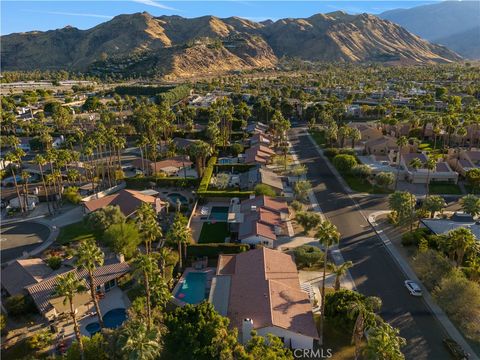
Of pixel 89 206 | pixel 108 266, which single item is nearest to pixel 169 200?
pixel 89 206

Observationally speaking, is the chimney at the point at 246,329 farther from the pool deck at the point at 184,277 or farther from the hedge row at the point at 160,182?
the hedge row at the point at 160,182

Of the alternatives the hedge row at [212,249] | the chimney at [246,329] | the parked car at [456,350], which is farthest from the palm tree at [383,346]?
the hedge row at [212,249]

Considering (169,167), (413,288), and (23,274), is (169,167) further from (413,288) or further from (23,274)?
(413,288)

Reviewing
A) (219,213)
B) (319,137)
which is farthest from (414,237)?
(319,137)

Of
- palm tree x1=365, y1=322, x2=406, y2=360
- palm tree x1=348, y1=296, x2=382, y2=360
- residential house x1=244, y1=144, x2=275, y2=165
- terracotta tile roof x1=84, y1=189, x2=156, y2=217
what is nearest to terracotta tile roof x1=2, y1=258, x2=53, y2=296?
terracotta tile roof x1=84, y1=189, x2=156, y2=217

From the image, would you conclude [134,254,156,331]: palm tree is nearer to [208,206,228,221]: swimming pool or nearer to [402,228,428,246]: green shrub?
[208,206,228,221]: swimming pool

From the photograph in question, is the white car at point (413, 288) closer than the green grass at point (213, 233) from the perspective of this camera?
Yes
